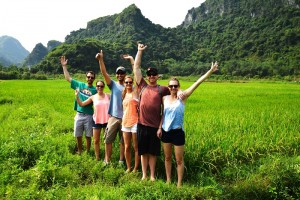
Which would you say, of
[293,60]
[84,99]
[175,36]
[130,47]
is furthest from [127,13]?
[84,99]

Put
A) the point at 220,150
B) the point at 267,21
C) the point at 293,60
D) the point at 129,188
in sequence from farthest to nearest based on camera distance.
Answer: the point at 267,21
the point at 293,60
the point at 220,150
the point at 129,188

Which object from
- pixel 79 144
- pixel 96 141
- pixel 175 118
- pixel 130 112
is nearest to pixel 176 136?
pixel 175 118

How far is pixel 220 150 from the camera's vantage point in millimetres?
5211

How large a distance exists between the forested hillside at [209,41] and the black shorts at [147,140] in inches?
2059

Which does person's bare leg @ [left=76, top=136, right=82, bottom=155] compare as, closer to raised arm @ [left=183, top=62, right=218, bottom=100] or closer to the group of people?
the group of people

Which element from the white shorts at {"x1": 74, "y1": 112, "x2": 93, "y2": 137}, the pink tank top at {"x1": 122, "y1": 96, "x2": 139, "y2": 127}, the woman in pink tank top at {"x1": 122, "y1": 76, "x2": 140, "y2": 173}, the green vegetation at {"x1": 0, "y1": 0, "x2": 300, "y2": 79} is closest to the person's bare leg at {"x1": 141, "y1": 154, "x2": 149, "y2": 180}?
the woman in pink tank top at {"x1": 122, "y1": 76, "x2": 140, "y2": 173}

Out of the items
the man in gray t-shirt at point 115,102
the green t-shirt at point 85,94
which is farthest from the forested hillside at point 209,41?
the man in gray t-shirt at point 115,102

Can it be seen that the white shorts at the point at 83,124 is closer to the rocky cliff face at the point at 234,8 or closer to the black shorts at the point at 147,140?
the black shorts at the point at 147,140

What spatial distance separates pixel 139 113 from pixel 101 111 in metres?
1.18

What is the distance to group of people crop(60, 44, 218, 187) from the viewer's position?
4.37 metres

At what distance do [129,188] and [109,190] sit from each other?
0.32 metres

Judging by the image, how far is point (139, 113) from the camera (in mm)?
4648

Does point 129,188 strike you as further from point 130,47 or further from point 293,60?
point 130,47

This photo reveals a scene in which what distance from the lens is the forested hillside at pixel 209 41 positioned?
59.5 metres
